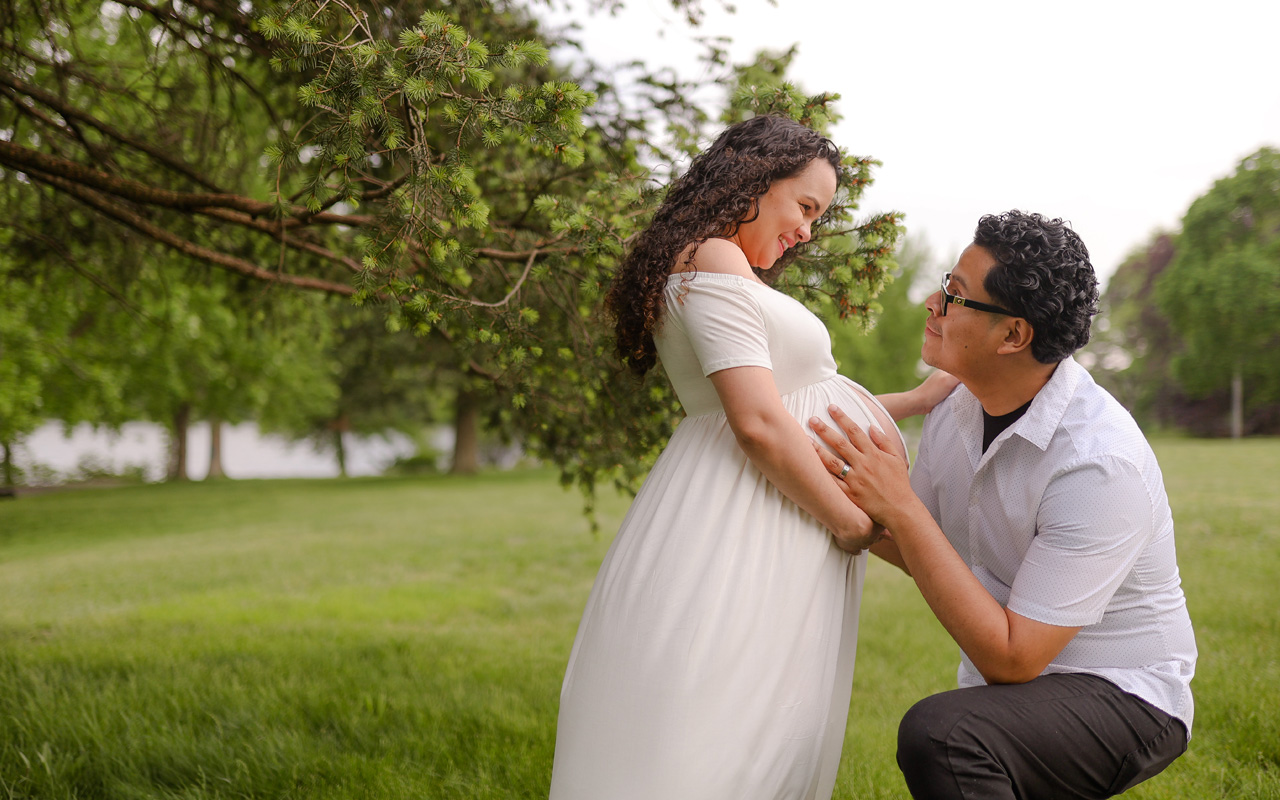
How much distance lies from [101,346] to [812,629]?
2063 cm

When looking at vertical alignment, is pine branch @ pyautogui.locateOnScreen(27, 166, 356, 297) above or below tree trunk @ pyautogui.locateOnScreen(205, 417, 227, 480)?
above

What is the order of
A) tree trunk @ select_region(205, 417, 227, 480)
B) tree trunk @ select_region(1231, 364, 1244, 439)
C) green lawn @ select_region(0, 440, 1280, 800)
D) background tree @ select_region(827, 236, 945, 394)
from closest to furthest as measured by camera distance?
green lawn @ select_region(0, 440, 1280, 800) → tree trunk @ select_region(1231, 364, 1244, 439) → background tree @ select_region(827, 236, 945, 394) → tree trunk @ select_region(205, 417, 227, 480)

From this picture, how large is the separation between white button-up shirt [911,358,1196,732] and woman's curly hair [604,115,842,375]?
886mm

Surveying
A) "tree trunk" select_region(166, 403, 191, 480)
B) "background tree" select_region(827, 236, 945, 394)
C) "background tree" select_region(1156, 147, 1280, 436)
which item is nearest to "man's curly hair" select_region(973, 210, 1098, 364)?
"background tree" select_region(1156, 147, 1280, 436)

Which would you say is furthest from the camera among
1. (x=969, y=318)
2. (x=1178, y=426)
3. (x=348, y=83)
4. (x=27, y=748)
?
(x=1178, y=426)

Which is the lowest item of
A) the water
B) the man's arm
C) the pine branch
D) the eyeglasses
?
the water

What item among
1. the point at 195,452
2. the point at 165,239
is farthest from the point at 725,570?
the point at 195,452

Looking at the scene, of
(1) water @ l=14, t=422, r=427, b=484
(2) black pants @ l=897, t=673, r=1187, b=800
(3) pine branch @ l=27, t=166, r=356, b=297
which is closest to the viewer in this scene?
(2) black pants @ l=897, t=673, r=1187, b=800

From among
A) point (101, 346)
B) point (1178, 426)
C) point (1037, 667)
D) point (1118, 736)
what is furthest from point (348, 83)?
point (1178, 426)

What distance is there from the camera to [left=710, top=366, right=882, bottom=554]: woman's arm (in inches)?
74.5

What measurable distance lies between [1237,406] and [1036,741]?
871 inches

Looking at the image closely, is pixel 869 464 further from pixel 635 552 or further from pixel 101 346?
pixel 101 346

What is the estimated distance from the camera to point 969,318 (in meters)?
2.18

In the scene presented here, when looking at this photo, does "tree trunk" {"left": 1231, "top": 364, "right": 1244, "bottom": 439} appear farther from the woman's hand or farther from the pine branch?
the pine branch
